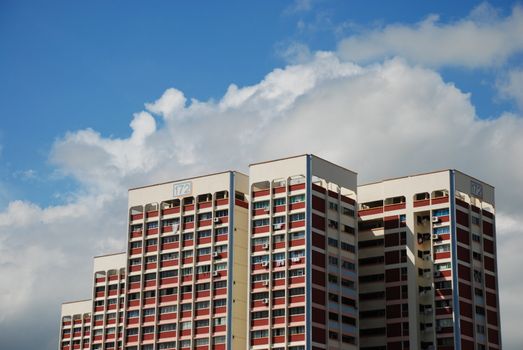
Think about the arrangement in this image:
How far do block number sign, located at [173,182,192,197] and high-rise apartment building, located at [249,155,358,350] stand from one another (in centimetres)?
869

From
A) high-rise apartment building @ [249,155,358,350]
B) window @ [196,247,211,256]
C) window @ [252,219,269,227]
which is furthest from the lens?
window @ [196,247,211,256]

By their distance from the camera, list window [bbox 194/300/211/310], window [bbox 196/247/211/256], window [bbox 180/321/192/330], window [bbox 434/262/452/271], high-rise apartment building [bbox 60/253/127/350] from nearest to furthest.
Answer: window [bbox 194/300/211/310]
window [bbox 180/321/192/330]
window [bbox 196/247/211/256]
window [bbox 434/262/452/271]
high-rise apartment building [bbox 60/253/127/350]

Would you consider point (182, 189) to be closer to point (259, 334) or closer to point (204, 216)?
point (204, 216)

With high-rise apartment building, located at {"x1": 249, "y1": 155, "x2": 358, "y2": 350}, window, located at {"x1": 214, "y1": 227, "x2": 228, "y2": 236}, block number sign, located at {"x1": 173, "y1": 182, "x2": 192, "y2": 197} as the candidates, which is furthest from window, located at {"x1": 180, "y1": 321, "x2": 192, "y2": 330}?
block number sign, located at {"x1": 173, "y1": 182, "x2": 192, "y2": 197}

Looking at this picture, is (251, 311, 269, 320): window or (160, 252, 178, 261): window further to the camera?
(160, 252, 178, 261): window

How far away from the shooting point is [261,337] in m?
111

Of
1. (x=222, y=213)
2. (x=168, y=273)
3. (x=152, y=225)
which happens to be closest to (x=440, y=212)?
(x=222, y=213)

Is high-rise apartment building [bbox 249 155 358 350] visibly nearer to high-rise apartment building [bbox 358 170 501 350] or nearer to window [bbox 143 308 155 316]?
high-rise apartment building [bbox 358 170 501 350]

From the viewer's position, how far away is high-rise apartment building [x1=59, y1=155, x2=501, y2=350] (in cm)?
11162

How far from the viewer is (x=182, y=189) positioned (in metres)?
122

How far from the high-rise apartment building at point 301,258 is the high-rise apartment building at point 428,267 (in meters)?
6.45

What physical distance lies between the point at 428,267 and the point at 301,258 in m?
17.4

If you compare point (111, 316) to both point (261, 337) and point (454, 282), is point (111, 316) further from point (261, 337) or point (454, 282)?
point (454, 282)

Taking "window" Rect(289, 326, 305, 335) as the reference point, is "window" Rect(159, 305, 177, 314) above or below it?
above
